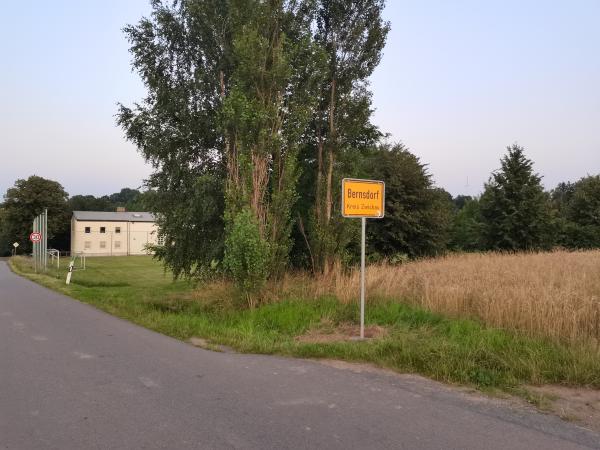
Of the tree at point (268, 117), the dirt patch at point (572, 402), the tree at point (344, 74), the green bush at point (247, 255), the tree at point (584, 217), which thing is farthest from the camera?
the tree at point (584, 217)

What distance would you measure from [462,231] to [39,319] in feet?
131

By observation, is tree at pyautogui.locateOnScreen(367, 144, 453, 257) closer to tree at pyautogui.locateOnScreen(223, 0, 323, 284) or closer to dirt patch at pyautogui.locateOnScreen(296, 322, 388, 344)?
tree at pyautogui.locateOnScreen(223, 0, 323, 284)

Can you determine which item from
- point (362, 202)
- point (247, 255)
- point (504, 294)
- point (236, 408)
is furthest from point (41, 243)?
point (236, 408)

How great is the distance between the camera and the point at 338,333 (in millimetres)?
8570

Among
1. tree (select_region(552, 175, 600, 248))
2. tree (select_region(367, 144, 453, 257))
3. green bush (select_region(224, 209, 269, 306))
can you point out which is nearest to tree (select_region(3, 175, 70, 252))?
tree (select_region(367, 144, 453, 257))

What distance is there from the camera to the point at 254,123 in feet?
39.3

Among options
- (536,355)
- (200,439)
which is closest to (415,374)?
(536,355)

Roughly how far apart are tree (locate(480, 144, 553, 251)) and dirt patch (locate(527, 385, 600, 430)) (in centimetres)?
2994

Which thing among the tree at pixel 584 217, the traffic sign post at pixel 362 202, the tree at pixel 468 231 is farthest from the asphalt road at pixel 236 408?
the tree at pixel 584 217

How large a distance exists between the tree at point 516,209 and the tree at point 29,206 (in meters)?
71.6

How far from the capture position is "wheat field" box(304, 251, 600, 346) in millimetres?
7176

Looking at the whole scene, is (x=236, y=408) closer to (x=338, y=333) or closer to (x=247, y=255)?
(x=338, y=333)

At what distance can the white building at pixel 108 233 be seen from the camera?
81625 mm

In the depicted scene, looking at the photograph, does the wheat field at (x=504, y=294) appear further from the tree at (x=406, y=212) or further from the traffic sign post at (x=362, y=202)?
the tree at (x=406, y=212)
